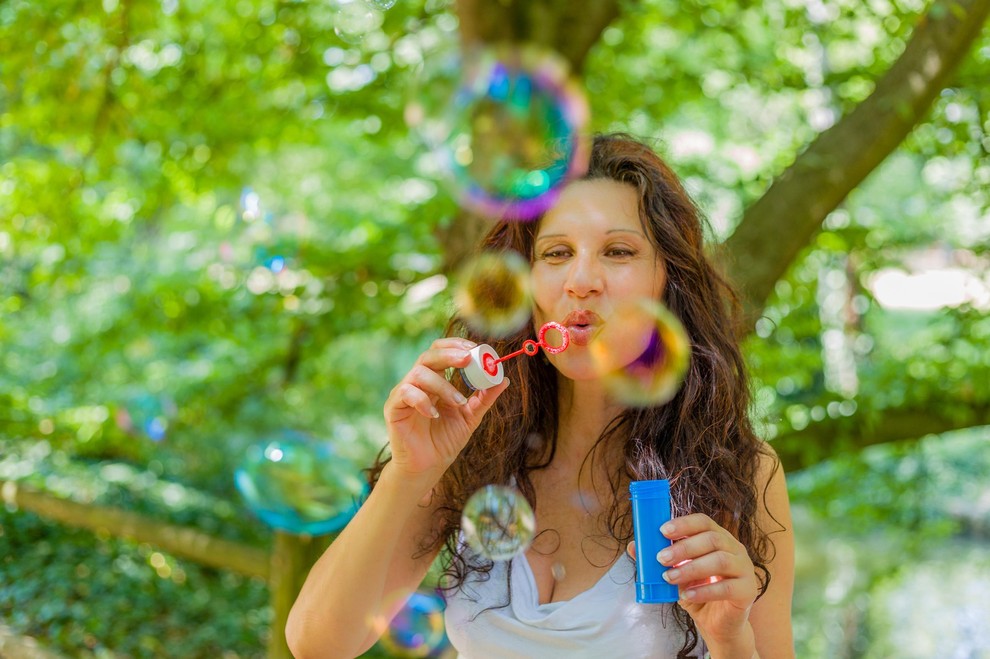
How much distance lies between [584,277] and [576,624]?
0.63 metres

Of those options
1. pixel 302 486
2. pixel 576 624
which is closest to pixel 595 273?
pixel 576 624

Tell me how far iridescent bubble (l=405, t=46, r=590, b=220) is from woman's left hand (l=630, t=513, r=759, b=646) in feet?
4.09

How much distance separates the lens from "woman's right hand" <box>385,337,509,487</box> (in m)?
1.42

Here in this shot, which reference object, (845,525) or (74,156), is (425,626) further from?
(845,525)

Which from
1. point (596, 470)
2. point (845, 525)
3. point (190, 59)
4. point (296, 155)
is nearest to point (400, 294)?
point (190, 59)

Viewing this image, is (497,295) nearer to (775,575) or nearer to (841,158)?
(775,575)

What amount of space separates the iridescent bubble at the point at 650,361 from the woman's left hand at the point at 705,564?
0.47m

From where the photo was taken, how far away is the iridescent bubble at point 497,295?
1.88 m

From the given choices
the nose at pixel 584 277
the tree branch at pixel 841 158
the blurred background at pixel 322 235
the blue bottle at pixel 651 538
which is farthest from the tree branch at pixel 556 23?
the blue bottle at pixel 651 538

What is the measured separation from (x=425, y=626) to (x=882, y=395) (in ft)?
6.66

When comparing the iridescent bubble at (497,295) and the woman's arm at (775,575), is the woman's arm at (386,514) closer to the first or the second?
the iridescent bubble at (497,295)

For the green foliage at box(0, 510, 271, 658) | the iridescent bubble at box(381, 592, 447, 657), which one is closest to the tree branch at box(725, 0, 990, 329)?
the iridescent bubble at box(381, 592, 447, 657)

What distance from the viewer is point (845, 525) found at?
648 centimetres

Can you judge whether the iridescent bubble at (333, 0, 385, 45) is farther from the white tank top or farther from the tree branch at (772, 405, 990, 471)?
→ the tree branch at (772, 405, 990, 471)
